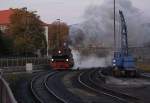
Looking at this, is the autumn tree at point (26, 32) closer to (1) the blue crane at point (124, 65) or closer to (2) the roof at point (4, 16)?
(1) the blue crane at point (124, 65)

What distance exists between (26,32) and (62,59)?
30455 mm

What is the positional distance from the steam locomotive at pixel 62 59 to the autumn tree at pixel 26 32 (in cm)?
2555

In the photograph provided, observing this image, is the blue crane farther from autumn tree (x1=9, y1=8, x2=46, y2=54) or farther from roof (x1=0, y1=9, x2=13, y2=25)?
roof (x1=0, y1=9, x2=13, y2=25)

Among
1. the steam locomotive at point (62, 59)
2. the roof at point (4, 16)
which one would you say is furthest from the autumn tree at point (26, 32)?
the roof at point (4, 16)

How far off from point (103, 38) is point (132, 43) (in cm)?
878

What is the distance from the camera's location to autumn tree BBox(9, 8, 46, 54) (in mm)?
86562

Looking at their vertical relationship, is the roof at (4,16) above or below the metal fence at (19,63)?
above

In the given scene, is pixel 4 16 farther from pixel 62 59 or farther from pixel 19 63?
pixel 62 59

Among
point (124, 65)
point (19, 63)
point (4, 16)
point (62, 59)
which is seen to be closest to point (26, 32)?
point (19, 63)

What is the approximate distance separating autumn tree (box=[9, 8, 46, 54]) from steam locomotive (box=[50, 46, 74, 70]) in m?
25.6

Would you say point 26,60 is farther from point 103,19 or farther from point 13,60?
point 103,19

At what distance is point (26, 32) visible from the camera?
290ft

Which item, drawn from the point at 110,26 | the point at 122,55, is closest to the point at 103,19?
the point at 110,26

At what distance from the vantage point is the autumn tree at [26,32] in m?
86.6
